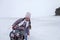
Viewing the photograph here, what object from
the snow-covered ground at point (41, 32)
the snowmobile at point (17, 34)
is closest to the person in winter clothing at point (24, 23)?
the snowmobile at point (17, 34)

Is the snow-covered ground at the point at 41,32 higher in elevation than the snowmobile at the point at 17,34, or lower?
lower

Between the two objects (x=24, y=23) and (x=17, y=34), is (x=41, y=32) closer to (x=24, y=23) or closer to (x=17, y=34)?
(x=24, y=23)

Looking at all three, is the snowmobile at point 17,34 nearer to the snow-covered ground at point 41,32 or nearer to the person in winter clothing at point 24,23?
the person in winter clothing at point 24,23

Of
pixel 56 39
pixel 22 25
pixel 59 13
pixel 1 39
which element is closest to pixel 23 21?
pixel 22 25

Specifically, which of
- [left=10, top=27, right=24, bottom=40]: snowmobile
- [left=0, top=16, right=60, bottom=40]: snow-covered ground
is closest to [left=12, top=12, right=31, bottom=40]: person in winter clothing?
[left=10, top=27, right=24, bottom=40]: snowmobile

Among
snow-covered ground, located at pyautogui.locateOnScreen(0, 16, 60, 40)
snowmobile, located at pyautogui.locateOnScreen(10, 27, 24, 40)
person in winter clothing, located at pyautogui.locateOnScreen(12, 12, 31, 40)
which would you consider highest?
person in winter clothing, located at pyautogui.locateOnScreen(12, 12, 31, 40)

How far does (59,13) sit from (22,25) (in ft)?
39.1

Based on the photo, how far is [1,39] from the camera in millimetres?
3566

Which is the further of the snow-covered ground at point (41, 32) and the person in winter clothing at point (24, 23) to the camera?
the snow-covered ground at point (41, 32)

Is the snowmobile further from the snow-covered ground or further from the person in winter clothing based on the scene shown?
the snow-covered ground

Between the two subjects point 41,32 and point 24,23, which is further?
point 41,32

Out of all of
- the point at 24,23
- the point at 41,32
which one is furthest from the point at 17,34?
the point at 41,32

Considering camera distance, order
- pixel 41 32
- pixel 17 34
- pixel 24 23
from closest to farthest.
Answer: pixel 17 34
pixel 24 23
pixel 41 32

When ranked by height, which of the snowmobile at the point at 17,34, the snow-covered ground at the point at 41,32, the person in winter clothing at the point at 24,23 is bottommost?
the snow-covered ground at the point at 41,32
